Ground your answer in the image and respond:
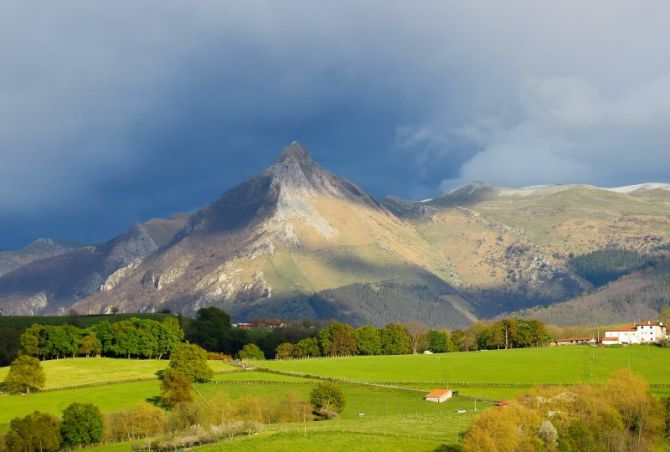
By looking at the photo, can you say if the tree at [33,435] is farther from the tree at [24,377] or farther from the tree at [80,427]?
the tree at [24,377]

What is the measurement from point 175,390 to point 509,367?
74.5m

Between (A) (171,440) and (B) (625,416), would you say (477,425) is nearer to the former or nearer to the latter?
(B) (625,416)

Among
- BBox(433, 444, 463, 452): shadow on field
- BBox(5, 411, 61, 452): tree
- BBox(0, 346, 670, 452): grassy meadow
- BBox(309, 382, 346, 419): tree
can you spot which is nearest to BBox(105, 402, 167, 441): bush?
BBox(0, 346, 670, 452): grassy meadow

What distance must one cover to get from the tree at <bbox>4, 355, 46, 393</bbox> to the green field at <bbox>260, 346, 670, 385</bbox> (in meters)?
53.4

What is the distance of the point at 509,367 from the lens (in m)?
176

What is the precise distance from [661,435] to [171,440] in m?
66.4

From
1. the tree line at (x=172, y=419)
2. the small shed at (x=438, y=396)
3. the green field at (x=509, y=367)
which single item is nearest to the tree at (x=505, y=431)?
the tree line at (x=172, y=419)

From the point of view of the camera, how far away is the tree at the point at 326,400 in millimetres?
127938

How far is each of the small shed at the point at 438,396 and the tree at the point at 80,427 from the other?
5330 centimetres

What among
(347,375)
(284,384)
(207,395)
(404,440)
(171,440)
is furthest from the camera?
(347,375)

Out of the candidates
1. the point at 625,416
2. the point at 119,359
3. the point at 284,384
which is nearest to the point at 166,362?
the point at 119,359

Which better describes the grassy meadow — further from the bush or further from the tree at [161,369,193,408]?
the bush

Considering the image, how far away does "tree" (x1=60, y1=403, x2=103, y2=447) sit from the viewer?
11631 cm

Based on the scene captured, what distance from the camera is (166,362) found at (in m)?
187
